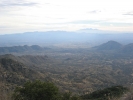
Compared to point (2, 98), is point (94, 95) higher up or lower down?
lower down

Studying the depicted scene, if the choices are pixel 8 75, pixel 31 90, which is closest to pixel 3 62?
pixel 8 75

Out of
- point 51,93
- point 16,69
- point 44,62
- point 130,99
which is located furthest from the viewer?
point 44,62

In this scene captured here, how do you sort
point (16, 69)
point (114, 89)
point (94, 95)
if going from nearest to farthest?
point (94, 95) < point (114, 89) < point (16, 69)

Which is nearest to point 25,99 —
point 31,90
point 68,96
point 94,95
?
point 31,90

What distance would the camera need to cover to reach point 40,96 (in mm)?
22984

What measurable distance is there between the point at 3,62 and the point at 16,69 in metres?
5.76

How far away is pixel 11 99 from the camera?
22.1 meters

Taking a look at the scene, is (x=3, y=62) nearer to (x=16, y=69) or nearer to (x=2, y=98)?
(x=16, y=69)

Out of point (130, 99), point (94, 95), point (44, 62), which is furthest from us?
point (44, 62)

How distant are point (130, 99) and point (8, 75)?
4934 centimetres

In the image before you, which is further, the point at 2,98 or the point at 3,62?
the point at 3,62

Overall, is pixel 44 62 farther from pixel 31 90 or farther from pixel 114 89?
pixel 31 90

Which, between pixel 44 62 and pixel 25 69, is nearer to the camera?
pixel 25 69

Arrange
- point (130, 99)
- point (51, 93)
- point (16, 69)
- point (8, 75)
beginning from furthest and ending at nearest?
point (16, 69), point (8, 75), point (51, 93), point (130, 99)
